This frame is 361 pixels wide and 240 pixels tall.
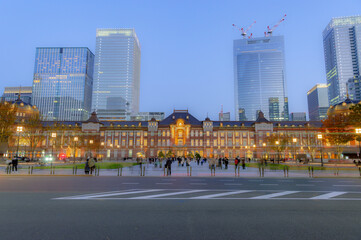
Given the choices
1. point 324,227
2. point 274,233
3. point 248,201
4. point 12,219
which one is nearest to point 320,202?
point 248,201

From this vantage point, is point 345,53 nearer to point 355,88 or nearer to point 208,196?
point 355,88

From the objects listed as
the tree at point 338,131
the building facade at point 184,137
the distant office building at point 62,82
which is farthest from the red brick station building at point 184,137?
the distant office building at point 62,82

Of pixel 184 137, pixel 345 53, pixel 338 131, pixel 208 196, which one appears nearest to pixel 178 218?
pixel 208 196

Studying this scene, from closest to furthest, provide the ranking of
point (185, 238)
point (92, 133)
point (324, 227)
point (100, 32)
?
1. point (185, 238)
2. point (324, 227)
3. point (92, 133)
4. point (100, 32)

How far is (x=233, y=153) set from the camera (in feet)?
304

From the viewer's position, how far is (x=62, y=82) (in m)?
174

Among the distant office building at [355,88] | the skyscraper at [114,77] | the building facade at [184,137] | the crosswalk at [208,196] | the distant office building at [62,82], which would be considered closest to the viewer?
the crosswalk at [208,196]

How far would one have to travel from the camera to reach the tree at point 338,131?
50844 mm

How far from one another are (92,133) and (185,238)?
88270 mm

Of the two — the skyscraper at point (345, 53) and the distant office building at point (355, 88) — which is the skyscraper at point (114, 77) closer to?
the distant office building at point (355, 88)

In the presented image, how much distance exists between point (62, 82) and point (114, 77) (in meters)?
43.1

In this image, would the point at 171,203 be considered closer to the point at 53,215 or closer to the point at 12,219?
the point at 53,215

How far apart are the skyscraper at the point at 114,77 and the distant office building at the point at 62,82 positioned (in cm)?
1439

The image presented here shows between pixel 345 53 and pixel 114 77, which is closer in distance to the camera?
pixel 114 77
